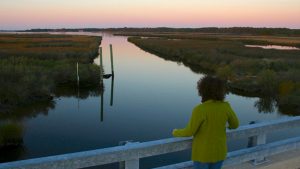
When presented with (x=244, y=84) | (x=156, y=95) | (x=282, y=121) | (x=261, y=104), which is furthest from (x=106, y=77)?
(x=282, y=121)

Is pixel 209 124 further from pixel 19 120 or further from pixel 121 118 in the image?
pixel 19 120

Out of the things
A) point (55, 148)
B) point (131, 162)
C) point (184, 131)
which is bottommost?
point (55, 148)

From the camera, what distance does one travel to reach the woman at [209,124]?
2.92 m

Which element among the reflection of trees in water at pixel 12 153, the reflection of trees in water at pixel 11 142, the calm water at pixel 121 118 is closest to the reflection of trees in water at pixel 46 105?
the calm water at pixel 121 118

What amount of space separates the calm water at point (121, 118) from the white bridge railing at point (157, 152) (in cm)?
630

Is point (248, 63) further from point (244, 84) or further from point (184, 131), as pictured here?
point (184, 131)

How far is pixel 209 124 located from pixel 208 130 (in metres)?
0.05

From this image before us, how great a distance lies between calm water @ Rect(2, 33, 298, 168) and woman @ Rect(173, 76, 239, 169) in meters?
6.90

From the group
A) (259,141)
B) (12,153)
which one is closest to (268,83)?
(12,153)

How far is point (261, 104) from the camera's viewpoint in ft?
59.6

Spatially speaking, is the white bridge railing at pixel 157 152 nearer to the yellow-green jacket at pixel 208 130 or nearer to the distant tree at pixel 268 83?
the yellow-green jacket at pixel 208 130

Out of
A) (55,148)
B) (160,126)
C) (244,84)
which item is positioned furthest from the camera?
(244,84)

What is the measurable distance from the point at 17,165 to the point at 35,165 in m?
0.12

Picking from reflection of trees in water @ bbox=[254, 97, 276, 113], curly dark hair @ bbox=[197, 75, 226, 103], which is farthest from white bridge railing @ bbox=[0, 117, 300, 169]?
reflection of trees in water @ bbox=[254, 97, 276, 113]
